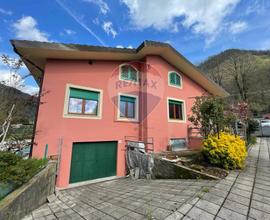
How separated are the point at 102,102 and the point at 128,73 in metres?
2.90

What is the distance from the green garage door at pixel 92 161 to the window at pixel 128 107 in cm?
191

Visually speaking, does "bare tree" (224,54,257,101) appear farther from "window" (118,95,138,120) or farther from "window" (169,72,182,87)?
"window" (118,95,138,120)

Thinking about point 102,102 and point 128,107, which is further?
point 128,107

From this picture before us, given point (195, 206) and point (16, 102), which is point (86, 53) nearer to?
point (16, 102)

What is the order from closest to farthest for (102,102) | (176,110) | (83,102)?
1. (83,102)
2. (102,102)
3. (176,110)

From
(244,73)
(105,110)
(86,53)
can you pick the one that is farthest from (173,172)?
(244,73)

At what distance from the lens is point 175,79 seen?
1208 centimetres

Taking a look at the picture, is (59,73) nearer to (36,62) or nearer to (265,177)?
(36,62)

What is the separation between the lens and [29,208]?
4094 millimetres

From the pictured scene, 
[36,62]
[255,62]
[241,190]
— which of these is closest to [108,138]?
[36,62]

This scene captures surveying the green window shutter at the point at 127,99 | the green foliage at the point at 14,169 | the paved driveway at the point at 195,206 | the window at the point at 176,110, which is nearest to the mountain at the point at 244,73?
the window at the point at 176,110

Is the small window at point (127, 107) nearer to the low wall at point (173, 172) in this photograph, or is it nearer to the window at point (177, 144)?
the window at point (177, 144)

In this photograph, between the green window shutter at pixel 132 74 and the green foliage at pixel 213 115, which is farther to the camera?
the green window shutter at pixel 132 74

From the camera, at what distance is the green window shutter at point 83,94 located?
8542 millimetres
